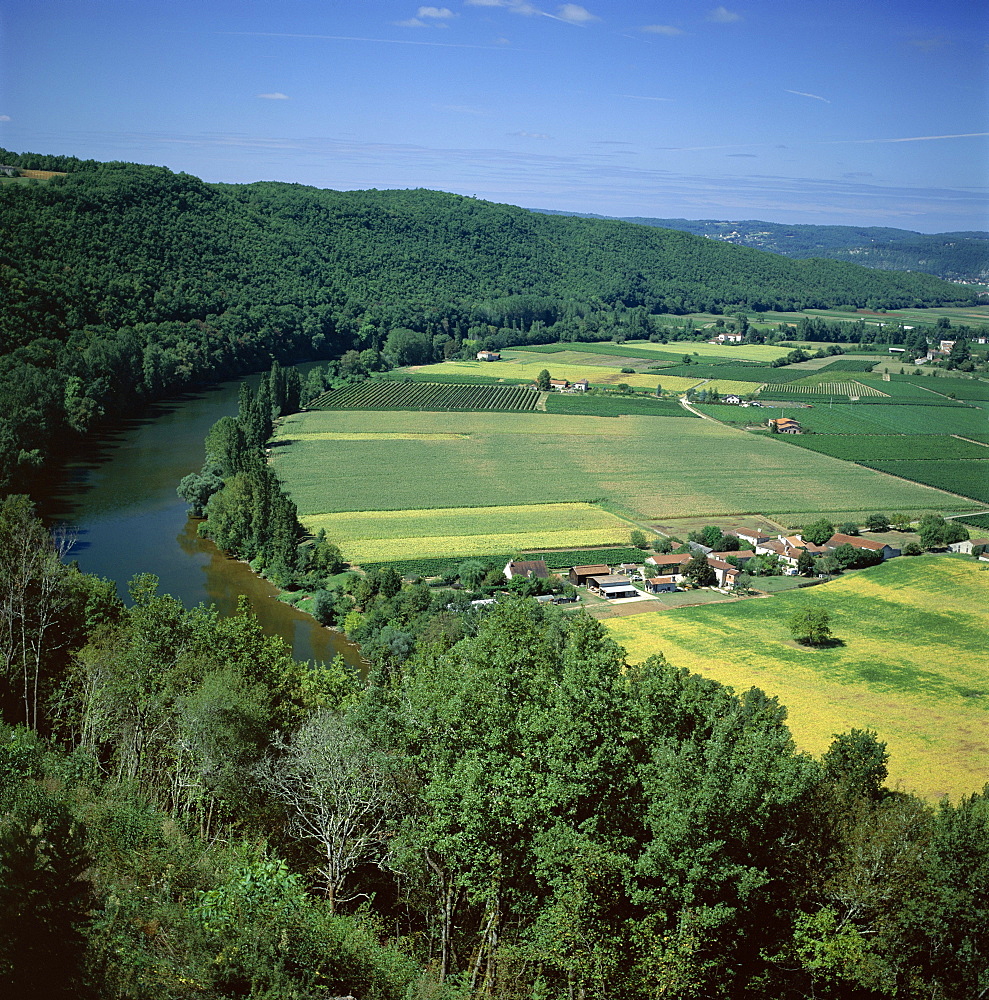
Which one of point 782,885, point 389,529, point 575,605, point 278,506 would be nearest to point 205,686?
point 782,885

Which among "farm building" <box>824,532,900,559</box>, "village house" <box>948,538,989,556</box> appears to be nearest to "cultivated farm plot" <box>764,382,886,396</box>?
"village house" <box>948,538,989,556</box>

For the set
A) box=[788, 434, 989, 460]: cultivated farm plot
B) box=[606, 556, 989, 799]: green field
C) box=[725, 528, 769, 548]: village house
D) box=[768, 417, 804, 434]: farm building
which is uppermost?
box=[768, 417, 804, 434]: farm building

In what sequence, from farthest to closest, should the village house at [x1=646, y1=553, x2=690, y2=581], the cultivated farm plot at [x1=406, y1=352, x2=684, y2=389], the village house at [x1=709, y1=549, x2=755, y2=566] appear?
the cultivated farm plot at [x1=406, y1=352, x2=684, y2=389] → the village house at [x1=709, y1=549, x2=755, y2=566] → the village house at [x1=646, y1=553, x2=690, y2=581]

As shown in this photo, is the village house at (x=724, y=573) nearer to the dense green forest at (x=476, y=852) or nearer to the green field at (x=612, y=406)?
the dense green forest at (x=476, y=852)

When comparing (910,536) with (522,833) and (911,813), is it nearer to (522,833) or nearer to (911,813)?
(911,813)

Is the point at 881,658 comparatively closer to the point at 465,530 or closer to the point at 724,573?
the point at 724,573

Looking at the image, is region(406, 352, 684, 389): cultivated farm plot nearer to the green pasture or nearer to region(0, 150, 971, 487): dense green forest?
region(0, 150, 971, 487): dense green forest
